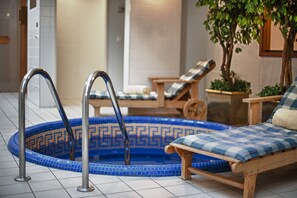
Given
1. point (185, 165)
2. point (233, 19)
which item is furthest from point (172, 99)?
point (185, 165)

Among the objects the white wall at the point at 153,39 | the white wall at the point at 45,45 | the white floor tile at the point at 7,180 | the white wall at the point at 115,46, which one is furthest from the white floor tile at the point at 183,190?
the white wall at the point at 115,46

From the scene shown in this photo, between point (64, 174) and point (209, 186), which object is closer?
point (209, 186)

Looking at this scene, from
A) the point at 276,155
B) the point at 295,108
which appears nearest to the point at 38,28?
the point at 295,108

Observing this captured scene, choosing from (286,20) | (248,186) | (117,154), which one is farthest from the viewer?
(286,20)

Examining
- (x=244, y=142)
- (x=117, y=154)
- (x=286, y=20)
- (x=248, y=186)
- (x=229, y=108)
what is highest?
(x=286, y=20)

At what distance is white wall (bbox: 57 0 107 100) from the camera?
9.26 meters

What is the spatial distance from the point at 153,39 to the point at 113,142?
2.44 m

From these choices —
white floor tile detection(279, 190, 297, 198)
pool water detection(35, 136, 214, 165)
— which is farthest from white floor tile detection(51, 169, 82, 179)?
white floor tile detection(279, 190, 297, 198)

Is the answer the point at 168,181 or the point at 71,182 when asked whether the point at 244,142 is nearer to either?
the point at 168,181

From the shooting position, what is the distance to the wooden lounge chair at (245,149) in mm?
3064

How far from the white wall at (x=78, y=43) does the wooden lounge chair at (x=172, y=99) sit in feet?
8.98

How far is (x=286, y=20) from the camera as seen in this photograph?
5.34 m

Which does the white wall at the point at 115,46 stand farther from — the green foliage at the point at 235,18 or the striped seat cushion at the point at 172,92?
the green foliage at the point at 235,18

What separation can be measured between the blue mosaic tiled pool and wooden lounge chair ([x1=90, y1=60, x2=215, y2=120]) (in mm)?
718
